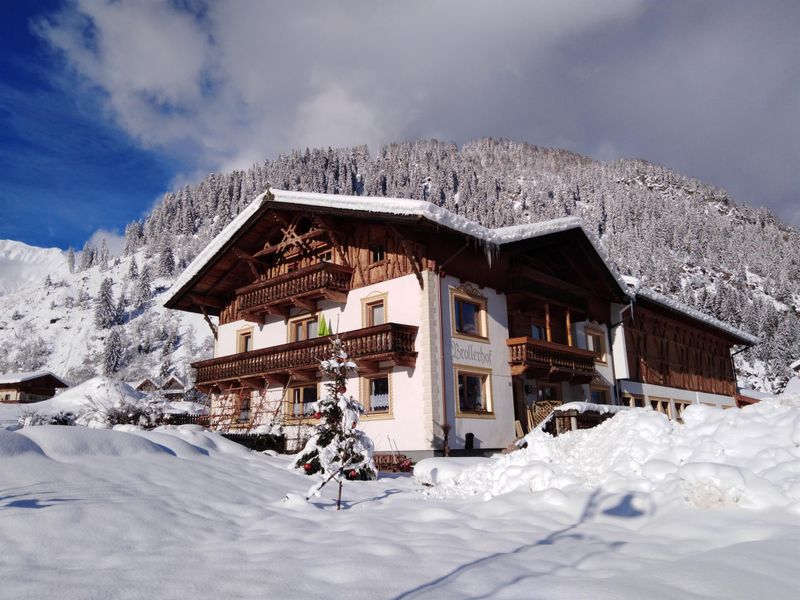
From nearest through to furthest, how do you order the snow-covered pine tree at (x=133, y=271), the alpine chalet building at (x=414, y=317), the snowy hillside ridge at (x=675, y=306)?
the alpine chalet building at (x=414, y=317), the snowy hillside ridge at (x=675, y=306), the snow-covered pine tree at (x=133, y=271)

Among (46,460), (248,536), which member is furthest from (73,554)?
(46,460)

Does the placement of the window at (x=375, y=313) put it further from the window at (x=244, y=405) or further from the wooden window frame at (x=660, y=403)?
the wooden window frame at (x=660, y=403)

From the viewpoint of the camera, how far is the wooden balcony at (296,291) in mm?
21062

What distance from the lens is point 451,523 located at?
24.3ft

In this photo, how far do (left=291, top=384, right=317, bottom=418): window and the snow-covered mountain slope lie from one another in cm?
7776

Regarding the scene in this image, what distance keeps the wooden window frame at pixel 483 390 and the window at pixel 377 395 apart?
7.35 ft

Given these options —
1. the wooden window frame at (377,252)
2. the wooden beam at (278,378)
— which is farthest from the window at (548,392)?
the wooden beam at (278,378)

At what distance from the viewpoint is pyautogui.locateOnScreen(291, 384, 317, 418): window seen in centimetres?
2219

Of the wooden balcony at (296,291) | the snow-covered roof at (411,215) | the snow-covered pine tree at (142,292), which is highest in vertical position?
the snow-covered pine tree at (142,292)

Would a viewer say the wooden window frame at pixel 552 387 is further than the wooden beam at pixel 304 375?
Yes

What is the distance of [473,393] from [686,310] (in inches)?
727

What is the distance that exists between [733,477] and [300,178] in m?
174

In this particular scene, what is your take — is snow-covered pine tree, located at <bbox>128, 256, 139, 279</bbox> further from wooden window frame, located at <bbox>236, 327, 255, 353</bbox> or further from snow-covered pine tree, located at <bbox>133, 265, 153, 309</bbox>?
wooden window frame, located at <bbox>236, 327, 255, 353</bbox>

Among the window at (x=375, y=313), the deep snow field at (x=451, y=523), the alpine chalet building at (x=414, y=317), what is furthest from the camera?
the window at (x=375, y=313)
